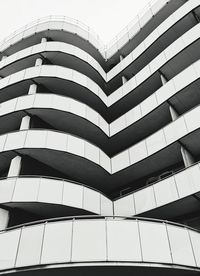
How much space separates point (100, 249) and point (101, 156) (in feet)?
22.1

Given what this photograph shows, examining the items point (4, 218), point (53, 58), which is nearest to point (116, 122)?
point (53, 58)

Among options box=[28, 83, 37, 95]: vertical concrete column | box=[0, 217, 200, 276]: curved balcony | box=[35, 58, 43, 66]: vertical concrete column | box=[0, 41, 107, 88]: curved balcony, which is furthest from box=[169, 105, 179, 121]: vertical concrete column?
box=[35, 58, 43, 66]: vertical concrete column

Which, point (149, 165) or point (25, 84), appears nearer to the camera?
point (149, 165)

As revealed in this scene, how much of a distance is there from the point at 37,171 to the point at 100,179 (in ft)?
12.1

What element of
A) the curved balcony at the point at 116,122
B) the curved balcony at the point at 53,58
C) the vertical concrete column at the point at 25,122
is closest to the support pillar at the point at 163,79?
the curved balcony at the point at 116,122

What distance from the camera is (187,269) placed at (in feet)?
27.7

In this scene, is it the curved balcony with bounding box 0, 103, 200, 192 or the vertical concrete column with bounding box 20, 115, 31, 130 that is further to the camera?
the vertical concrete column with bounding box 20, 115, 31, 130

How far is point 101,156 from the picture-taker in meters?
14.5

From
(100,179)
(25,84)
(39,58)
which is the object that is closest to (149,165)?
(100,179)

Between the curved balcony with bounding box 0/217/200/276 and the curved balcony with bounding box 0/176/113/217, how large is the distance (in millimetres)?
1818

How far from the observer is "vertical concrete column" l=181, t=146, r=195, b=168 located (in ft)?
40.6

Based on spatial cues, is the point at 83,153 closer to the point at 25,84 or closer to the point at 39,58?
the point at 25,84

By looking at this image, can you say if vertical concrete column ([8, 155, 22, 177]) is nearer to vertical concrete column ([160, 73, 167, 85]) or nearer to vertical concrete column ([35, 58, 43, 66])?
vertical concrete column ([35, 58, 43, 66])

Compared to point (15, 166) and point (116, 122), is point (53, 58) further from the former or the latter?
point (15, 166)
